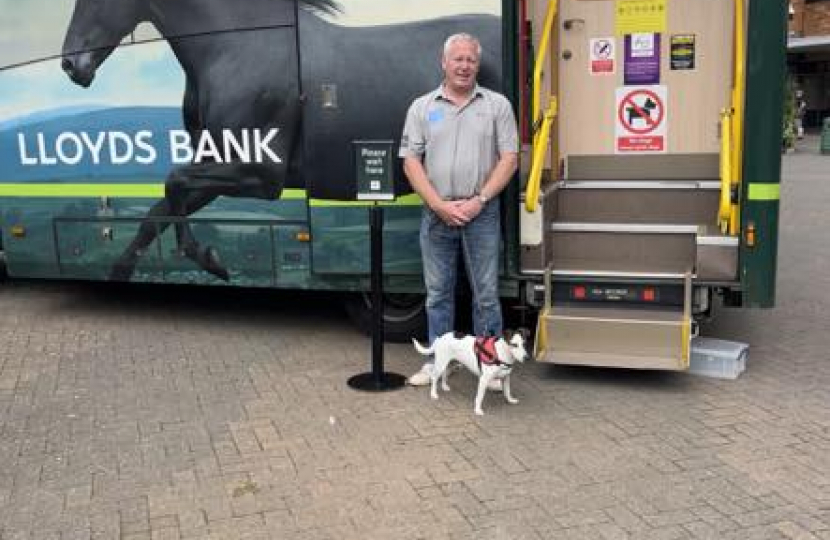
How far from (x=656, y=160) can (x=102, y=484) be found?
3847mm

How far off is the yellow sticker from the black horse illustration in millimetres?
1071

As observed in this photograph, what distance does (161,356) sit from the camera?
19.1 feet

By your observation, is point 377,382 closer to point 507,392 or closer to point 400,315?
point 507,392

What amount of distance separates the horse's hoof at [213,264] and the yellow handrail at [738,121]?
125 inches

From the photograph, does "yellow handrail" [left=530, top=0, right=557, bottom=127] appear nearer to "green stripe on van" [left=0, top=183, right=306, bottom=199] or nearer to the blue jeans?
the blue jeans

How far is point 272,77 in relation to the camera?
18.4 ft

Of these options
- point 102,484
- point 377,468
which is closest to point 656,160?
point 377,468

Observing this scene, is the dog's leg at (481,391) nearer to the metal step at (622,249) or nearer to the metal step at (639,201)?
the metal step at (622,249)

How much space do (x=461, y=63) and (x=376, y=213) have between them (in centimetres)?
92

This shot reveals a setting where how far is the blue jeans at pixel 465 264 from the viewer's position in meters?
4.99

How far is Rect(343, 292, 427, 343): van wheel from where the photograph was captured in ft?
19.3

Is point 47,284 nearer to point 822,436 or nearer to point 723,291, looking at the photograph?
point 723,291

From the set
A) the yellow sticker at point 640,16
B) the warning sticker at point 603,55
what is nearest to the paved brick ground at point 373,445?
the warning sticker at point 603,55

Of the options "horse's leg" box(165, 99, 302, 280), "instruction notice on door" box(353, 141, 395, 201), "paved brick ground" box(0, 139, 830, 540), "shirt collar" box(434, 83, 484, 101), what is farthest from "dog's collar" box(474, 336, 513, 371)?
"horse's leg" box(165, 99, 302, 280)
